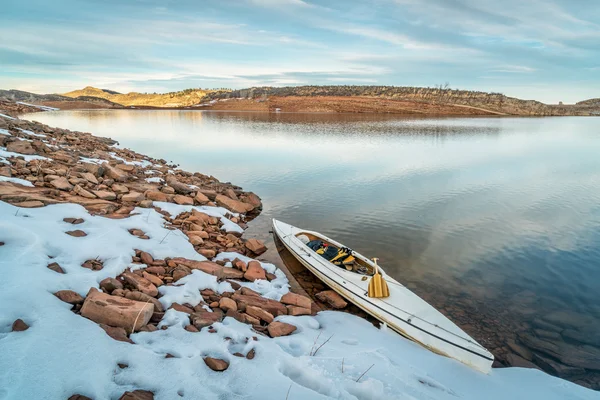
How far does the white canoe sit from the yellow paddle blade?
0.14 m

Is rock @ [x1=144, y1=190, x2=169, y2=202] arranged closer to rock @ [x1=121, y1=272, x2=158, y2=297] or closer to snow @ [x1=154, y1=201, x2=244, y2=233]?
snow @ [x1=154, y1=201, x2=244, y2=233]

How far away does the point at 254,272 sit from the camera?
10383 millimetres

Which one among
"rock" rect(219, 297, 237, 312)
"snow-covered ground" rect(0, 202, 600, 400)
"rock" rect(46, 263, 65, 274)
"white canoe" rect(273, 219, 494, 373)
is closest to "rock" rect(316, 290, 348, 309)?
"white canoe" rect(273, 219, 494, 373)

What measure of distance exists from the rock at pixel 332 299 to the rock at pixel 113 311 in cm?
567

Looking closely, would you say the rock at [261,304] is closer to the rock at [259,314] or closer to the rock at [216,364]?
the rock at [259,314]

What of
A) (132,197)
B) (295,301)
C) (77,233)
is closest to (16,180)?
(132,197)

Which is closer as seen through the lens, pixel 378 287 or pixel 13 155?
pixel 378 287

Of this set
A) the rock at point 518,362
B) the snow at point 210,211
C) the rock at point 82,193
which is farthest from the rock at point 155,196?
the rock at point 518,362

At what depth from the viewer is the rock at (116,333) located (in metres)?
5.07

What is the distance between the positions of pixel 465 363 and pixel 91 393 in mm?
7331

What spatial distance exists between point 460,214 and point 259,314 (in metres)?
14.0

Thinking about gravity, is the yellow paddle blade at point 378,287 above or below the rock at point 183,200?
below

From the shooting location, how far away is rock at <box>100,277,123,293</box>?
6.45 m

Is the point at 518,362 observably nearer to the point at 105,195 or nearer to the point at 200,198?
the point at 200,198
